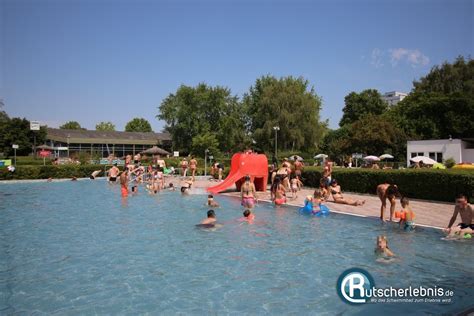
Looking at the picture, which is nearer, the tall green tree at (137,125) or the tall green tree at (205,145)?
the tall green tree at (205,145)

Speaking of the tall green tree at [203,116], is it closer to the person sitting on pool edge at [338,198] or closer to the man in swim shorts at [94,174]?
the man in swim shorts at [94,174]

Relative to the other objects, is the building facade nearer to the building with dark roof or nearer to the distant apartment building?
the building with dark roof

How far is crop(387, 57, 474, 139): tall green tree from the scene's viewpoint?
42.6m

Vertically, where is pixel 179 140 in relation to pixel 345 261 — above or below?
above

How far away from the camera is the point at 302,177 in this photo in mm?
20391

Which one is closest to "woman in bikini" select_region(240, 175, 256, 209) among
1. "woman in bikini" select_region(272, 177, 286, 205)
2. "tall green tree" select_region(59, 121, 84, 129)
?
"woman in bikini" select_region(272, 177, 286, 205)

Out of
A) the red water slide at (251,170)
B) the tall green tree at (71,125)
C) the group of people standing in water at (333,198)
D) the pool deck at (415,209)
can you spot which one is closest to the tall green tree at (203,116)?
the group of people standing in water at (333,198)

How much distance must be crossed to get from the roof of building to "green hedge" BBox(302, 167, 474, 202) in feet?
146

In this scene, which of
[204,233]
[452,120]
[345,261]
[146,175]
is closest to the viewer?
[345,261]

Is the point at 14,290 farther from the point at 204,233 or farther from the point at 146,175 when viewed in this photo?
the point at 146,175

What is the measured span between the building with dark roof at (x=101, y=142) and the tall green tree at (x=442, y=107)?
38.8 m

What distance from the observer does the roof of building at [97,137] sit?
181 ft

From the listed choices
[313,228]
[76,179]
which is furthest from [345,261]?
[76,179]

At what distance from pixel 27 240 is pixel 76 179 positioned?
63.1 ft
